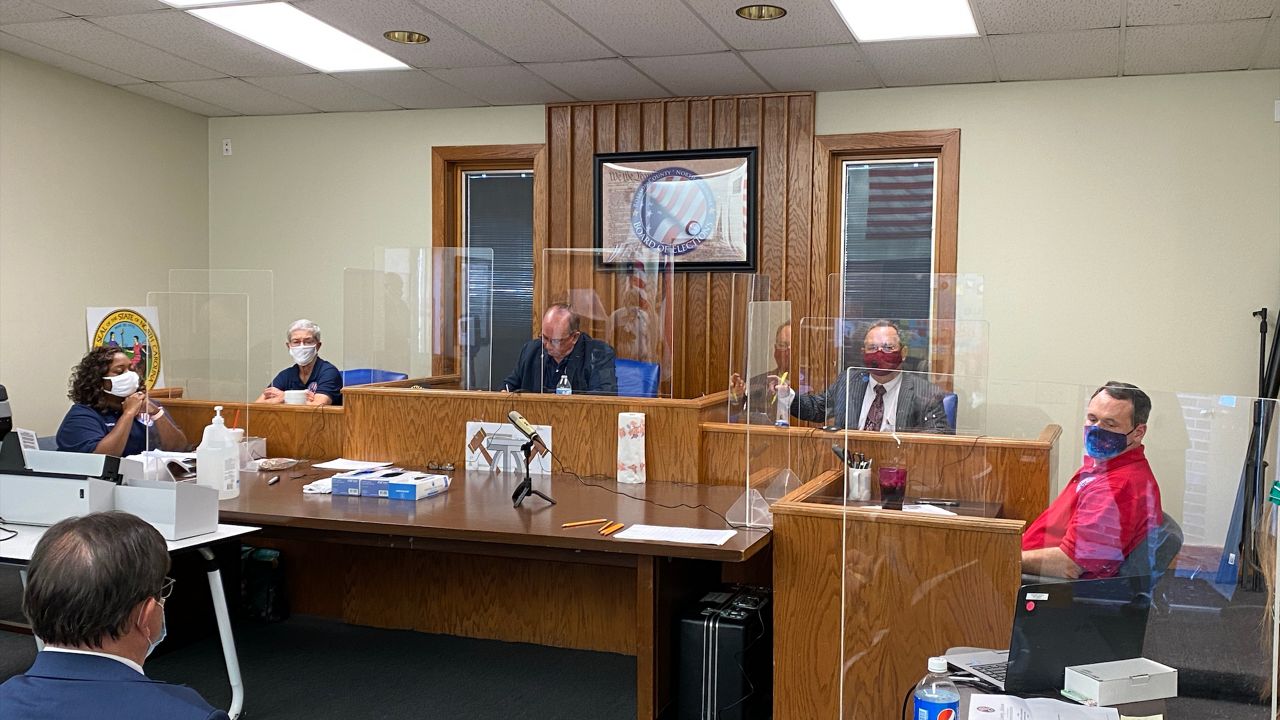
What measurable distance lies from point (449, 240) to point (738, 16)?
2773 mm

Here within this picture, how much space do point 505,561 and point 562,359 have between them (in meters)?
1.00

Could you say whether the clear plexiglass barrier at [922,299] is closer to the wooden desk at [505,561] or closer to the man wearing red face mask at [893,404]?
the wooden desk at [505,561]

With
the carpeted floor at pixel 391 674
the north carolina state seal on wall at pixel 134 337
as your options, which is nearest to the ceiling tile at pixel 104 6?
the north carolina state seal on wall at pixel 134 337

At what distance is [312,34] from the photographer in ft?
15.7

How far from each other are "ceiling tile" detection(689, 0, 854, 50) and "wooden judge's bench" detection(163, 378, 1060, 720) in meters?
1.61

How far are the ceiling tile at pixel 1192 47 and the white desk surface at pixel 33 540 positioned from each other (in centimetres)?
400

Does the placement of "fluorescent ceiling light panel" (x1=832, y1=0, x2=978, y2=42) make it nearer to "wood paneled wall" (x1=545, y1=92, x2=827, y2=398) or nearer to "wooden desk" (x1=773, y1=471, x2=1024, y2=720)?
"wood paneled wall" (x1=545, y1=92, x2=827, y2=398)

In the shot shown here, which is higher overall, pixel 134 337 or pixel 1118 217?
pixel 1118 217

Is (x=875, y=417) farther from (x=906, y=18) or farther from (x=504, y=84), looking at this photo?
(x=504, y=84)

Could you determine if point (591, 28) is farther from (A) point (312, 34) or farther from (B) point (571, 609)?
(B) point (571, 609)

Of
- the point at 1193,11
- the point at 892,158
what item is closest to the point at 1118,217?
the point at 892,158

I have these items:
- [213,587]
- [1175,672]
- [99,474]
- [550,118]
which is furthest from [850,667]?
[550,118]

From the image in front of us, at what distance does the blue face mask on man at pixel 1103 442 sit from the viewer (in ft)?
7.11

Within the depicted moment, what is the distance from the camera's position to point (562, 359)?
4555 millimetres
